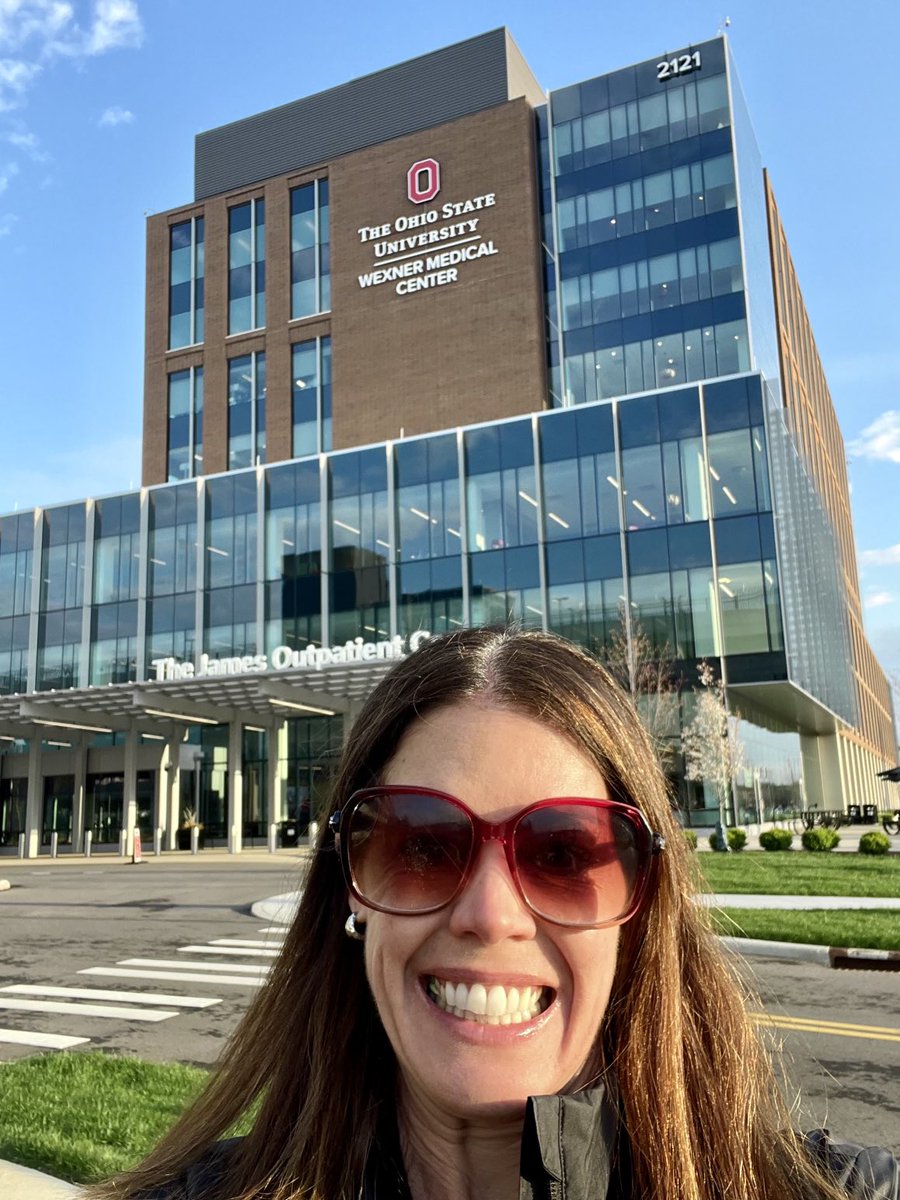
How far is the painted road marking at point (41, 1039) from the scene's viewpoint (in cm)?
787

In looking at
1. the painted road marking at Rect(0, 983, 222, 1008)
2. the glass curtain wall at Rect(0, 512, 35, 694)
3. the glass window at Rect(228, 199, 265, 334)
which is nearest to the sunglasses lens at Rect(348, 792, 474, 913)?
the painted road marking at Rect(0, 983, 222, 1008)

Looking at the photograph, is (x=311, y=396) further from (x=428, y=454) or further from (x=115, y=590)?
A: (x=115, y=590)

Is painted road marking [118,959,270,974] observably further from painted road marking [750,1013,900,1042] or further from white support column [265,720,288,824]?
white support column [265,720,288,824]

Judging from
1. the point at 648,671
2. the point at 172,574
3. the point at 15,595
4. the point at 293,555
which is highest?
the point at 293,555

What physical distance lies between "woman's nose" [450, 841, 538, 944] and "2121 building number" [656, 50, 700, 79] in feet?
188

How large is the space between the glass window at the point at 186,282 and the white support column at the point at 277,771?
28.7 m

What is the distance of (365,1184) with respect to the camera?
1583 mm

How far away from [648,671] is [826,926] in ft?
72.8

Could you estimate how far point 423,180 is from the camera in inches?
2192

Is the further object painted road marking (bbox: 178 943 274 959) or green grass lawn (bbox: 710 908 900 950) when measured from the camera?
painted road marking (bbox: 178 943 274 959)

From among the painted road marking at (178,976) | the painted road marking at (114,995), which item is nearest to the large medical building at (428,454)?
the painted road marking at (178,976)

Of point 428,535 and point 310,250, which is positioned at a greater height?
point 310,250

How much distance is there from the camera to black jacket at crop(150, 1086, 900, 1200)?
137 cm

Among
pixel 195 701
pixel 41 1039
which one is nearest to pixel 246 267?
pixel 195 701
